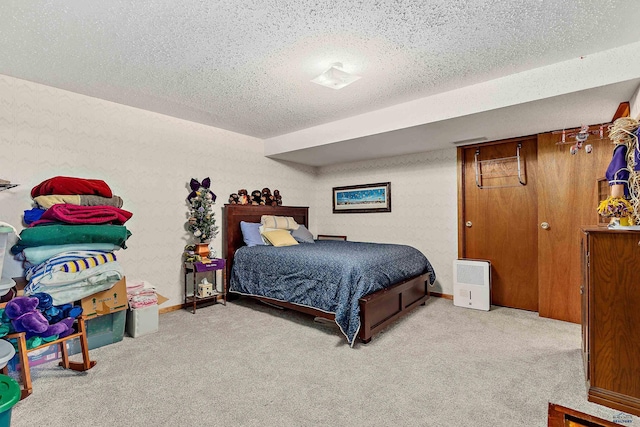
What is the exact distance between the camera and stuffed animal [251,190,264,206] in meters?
4.58

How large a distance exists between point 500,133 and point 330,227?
2.94m

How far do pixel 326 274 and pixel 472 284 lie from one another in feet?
6.38

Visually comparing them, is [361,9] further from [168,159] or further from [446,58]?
[168,159]

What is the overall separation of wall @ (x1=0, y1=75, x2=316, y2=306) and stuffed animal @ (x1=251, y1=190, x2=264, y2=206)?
130 mm

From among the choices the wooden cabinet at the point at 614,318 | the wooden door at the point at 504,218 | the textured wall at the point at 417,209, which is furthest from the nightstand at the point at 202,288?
the wooden cabinet at the point at 614,318

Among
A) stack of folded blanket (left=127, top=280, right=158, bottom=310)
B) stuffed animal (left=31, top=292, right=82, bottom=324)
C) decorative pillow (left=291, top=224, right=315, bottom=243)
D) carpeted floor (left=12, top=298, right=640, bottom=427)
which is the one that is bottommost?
carpeted floor (left=12, top=298, right=640, bottom=427)

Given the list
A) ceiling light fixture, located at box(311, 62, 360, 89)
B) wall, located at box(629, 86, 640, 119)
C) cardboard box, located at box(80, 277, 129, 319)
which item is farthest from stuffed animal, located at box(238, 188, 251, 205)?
wall, located at box(629, 86, 640, 119)

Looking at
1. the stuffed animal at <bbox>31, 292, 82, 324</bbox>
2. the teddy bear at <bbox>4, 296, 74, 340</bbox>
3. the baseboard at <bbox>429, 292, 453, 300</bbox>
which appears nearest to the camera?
the teddy bear at <bbox>4, 296, 74, 340</bbox>

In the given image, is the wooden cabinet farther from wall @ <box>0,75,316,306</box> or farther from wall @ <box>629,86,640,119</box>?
wall @ <box>0,75,316,306</box>

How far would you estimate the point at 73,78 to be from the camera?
107 inches

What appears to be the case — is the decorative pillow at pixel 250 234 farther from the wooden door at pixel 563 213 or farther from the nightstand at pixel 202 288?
the wooden door at pixel 563 213

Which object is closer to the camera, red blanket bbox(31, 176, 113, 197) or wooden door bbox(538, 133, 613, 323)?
red blanket bbox(31, 176, 113, 197)

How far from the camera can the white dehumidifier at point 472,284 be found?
3.70 meters

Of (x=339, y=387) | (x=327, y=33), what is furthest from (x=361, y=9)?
(x=339, y=387)
